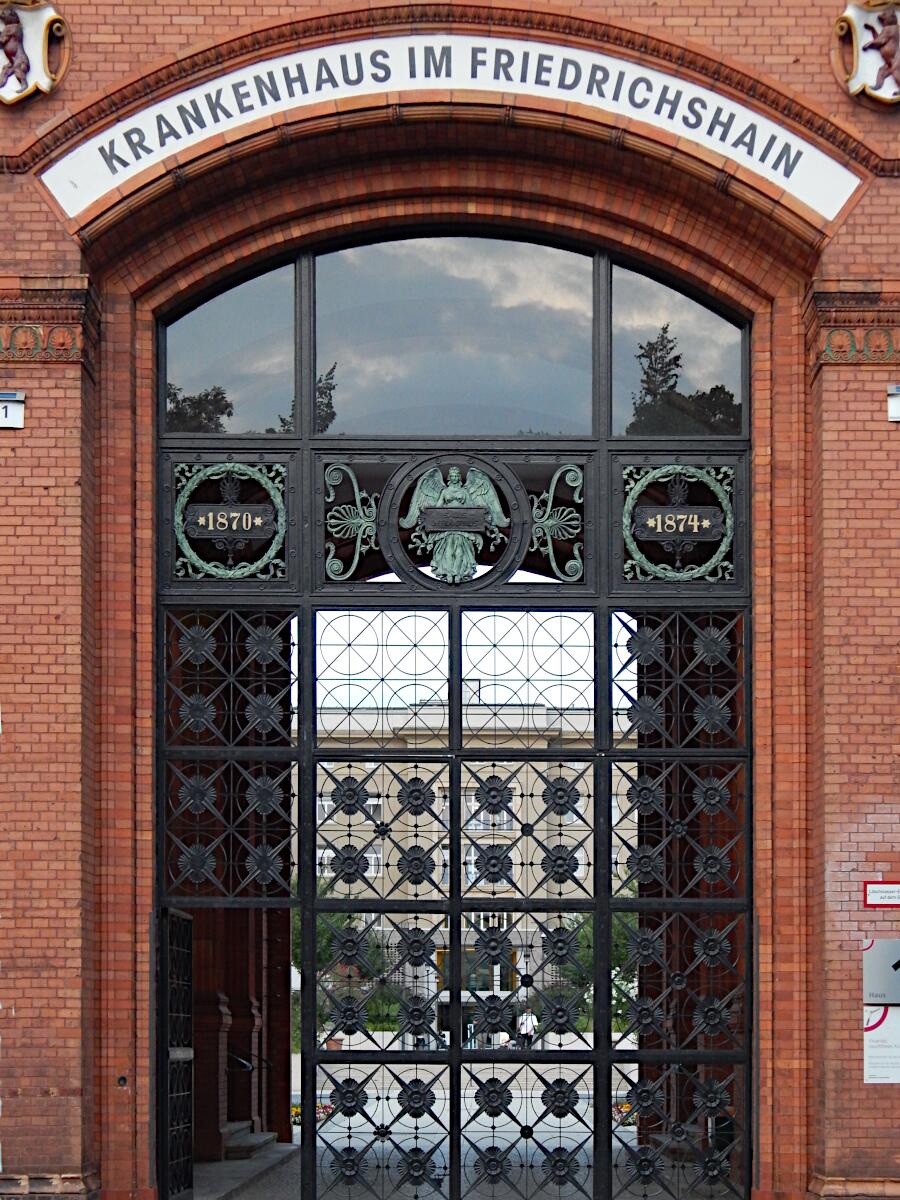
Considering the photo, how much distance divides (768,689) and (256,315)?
14.2 ft

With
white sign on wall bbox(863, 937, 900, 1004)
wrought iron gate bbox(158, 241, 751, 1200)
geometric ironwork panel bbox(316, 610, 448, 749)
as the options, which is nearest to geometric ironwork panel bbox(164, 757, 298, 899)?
wrought iron gate bbox(158, 241, 751, 1200)

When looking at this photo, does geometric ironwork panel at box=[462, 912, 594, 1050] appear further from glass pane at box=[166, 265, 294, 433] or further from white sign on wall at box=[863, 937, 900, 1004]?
glass pane at box=[166, 265, 294, 433]

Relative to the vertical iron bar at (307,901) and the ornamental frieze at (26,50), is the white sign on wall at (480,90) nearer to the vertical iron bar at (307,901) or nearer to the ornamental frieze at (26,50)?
the ornamental frieze at (26,50)

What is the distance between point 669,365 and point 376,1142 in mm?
5582

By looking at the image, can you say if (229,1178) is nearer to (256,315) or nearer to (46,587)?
(46,587)

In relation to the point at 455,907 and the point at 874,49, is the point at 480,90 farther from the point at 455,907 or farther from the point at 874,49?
the point at 455,907

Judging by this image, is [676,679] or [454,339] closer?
[676,679]

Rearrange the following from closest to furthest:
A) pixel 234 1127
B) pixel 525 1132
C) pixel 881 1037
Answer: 1. pixel 881 1037
2. pixel 525 1132
3. pixel 234 1127

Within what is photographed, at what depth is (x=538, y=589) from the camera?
41.5 feet

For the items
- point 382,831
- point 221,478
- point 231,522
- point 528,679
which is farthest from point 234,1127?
point 221,478

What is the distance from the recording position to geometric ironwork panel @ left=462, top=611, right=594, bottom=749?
495 inches

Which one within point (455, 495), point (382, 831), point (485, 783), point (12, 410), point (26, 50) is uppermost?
point (26, 50)

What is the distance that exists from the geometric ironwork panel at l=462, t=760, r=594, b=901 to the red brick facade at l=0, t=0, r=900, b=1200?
1201 mm

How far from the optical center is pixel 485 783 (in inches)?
492
